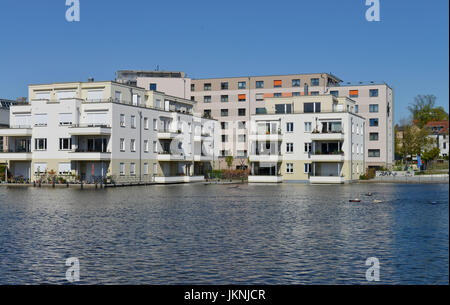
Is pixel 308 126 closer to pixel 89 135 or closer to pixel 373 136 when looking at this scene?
pixel 373 136

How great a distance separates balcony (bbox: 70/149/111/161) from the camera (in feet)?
234

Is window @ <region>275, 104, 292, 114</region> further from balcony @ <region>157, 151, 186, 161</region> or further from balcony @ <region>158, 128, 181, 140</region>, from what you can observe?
balcony @ <region>157, 151, 186, 161</region>

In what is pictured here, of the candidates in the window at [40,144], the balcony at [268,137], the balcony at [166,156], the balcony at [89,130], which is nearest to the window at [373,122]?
the balcony at [268,137]

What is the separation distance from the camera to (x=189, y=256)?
20.2 metres

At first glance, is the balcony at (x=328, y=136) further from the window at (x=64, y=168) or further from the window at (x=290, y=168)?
the window at (x=64, y=168)

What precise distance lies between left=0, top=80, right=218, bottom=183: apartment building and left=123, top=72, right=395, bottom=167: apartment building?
22.9 m

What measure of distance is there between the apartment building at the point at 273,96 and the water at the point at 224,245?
6935 cm

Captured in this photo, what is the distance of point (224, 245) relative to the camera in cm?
2258

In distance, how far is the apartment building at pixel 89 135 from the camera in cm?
7350

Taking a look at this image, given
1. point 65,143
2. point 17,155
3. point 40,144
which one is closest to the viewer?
point 65,143

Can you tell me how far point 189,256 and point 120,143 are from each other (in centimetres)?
5703

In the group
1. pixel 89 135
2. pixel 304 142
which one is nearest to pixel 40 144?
pixel 89 135

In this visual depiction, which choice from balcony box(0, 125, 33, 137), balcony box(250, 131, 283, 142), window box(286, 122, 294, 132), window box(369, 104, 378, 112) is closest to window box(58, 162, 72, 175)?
balcony box(0, 125, 33, 137)

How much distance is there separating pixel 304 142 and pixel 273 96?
28.4 metres
